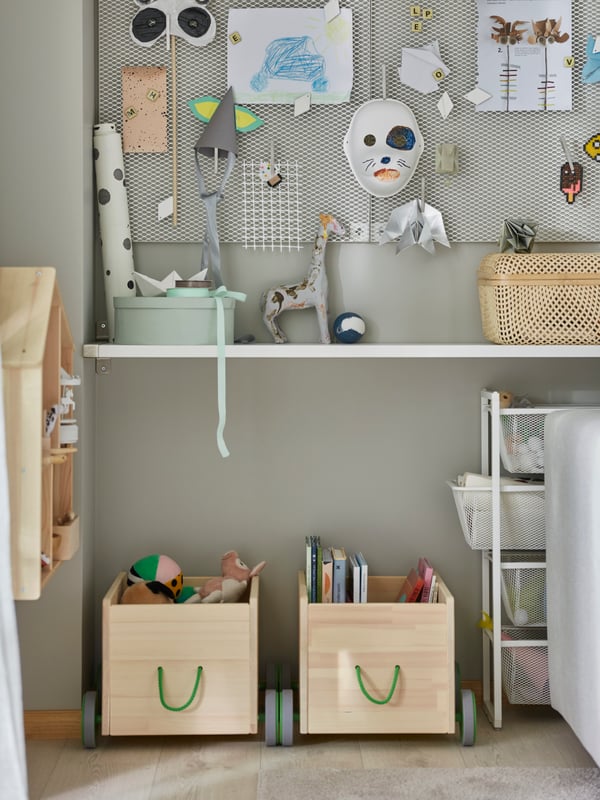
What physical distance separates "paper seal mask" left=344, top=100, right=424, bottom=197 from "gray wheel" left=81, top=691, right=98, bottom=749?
1493mm

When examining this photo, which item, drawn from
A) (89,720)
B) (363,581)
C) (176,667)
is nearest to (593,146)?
(363,581)

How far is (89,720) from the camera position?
2.27 metres

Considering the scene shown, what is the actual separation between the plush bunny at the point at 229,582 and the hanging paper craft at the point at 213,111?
1148mm

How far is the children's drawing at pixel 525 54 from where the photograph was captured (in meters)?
2.51

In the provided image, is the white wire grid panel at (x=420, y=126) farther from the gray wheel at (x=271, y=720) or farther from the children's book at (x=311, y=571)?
the gray wheel at (x=271, y=720)

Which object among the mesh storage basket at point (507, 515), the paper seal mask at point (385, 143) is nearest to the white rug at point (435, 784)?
the mesh storage basket at point (507, 515)

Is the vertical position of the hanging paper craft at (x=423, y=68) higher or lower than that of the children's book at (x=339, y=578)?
higher

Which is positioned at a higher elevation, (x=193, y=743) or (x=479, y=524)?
(x=479, y=524)

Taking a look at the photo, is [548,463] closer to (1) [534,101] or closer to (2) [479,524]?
(2) [479,524]

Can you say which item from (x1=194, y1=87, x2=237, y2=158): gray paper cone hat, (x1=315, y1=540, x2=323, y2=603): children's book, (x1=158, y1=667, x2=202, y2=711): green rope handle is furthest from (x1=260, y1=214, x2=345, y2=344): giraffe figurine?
(x1=158, y1=667, x2=202, y2=711): green rope handle

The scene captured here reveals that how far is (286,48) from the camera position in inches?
98.0

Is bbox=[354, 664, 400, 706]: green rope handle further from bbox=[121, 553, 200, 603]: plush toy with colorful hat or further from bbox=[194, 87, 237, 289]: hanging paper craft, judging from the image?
bbox=[194, 87, 237, 289]: hanging paper craft

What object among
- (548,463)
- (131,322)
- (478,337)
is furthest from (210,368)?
(548,463)

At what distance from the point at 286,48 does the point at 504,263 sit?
0.82 meters
